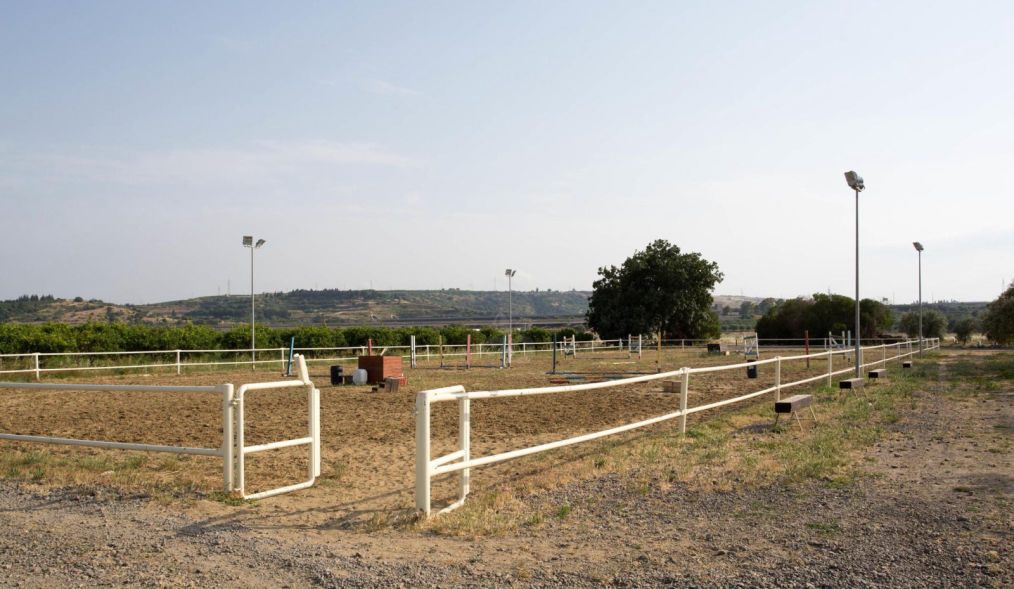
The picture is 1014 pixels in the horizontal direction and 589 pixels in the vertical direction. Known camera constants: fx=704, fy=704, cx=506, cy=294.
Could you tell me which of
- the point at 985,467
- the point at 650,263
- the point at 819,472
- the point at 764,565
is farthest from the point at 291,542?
the point at 650,263

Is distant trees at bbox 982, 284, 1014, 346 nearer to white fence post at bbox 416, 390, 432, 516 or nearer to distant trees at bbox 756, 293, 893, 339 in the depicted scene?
white fence post at bbox 416, 390, 432, 516

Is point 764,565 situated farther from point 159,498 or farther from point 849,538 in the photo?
point 159,498

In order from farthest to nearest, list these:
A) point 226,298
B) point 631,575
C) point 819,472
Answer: point 226,298, point 819,472, point 631,575

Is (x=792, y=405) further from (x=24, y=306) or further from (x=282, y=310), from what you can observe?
(x=282, y=310)

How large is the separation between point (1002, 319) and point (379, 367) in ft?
88.8

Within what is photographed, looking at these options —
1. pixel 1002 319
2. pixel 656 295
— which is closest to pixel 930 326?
pixel 656 295

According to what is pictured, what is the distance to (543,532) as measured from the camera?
5.31 m

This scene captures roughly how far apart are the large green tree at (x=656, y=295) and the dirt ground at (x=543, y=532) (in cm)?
5086

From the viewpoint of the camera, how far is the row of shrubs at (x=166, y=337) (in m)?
29.3

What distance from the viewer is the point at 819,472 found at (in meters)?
7.29

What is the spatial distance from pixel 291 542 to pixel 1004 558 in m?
4.69

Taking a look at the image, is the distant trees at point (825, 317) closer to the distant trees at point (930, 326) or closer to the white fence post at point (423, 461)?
the distant trees at point (930, 326)

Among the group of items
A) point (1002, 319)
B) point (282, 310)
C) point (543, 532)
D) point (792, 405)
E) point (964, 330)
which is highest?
point (282, 310)

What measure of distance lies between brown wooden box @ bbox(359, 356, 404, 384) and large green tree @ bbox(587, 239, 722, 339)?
41.1 meters
